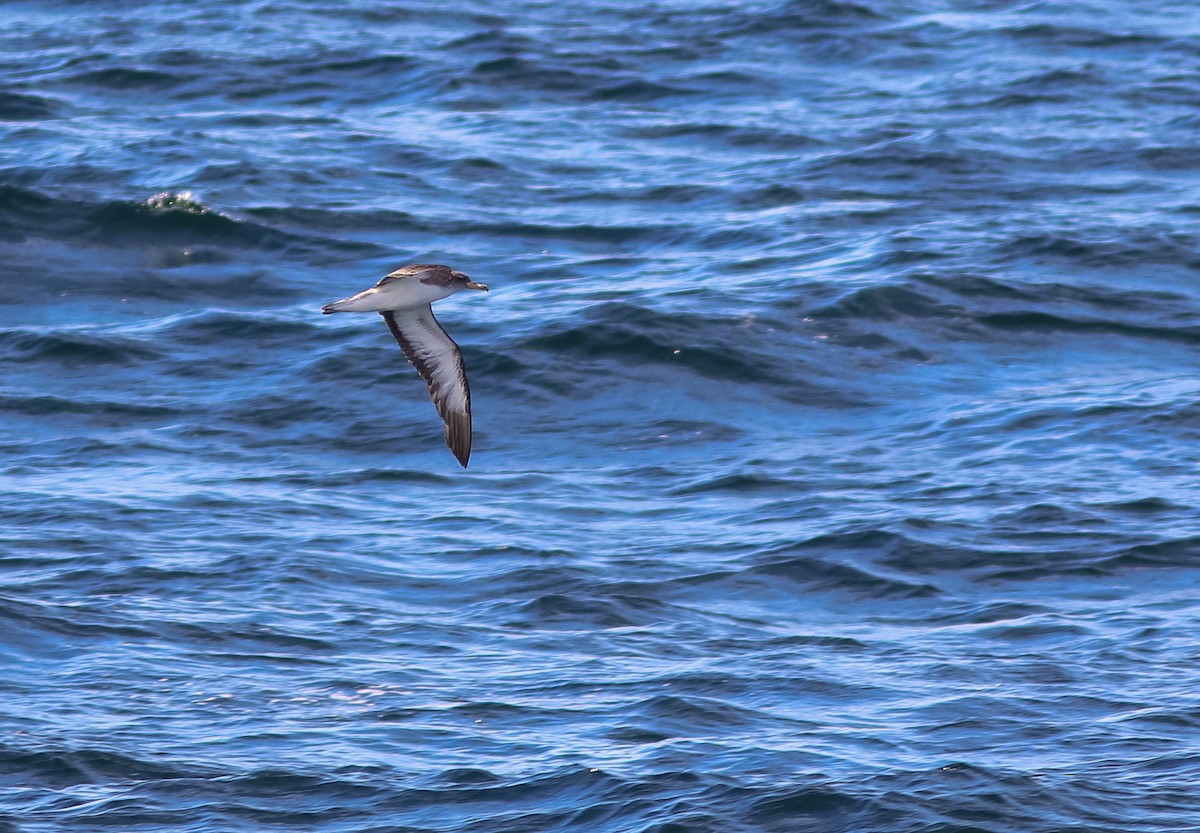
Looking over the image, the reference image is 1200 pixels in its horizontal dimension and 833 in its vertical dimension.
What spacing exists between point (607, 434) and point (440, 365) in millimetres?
3675

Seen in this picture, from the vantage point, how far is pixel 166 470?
14.5 metres

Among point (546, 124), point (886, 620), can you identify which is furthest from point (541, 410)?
point (546, 124)

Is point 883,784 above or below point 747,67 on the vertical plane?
below

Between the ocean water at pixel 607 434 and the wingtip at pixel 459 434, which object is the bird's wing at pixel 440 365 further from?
the ocean water at pixel 607 434

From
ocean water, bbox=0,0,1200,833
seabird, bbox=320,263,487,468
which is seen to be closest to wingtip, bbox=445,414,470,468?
seabird, bbox=320,263,487,468

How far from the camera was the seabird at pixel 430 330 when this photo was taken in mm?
10586

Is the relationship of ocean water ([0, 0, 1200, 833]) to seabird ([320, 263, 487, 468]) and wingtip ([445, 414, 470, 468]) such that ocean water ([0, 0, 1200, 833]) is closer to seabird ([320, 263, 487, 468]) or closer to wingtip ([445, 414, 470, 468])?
wingtip ([445, 414, 470, 468])

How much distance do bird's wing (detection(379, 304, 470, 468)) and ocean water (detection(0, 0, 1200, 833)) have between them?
48.1 inches

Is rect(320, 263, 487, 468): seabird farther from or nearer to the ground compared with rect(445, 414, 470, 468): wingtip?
farther from the ground

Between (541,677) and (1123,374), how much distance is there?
659cm

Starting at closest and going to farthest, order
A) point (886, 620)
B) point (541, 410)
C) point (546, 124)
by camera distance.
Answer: point (886, 620) < point (541, 410) < point (546, 124)

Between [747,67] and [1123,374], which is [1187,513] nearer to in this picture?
[1123,374]

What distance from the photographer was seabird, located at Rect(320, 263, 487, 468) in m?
10.6

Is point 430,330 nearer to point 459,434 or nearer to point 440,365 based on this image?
point 440,365
